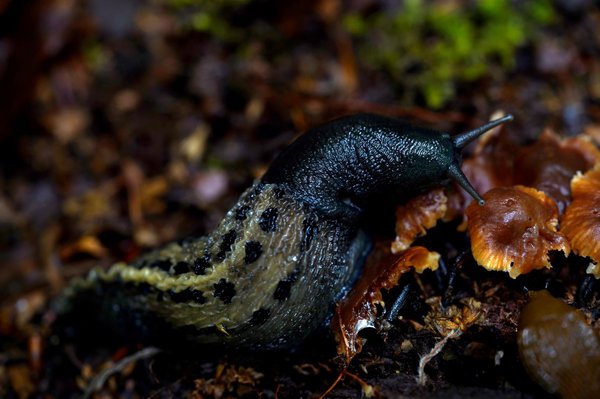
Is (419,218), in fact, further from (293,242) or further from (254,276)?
(254,276)

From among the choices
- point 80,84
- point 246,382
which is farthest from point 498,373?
point 80,84

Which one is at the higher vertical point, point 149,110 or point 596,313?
point 149,110

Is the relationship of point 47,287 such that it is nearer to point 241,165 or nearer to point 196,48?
point 241,165

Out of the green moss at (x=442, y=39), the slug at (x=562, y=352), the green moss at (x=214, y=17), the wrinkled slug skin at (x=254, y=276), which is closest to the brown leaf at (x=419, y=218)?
the wrinkled slug skin at (x=254, y=276)

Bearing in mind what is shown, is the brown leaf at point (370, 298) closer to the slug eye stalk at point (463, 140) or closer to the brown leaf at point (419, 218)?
the brown leaf at point (419, 218)

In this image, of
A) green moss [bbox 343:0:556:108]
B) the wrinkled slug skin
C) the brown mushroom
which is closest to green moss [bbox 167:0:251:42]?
green moss [bbox 343:0:556:108]

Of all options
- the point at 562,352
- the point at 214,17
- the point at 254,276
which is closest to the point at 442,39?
the point at 214,17
